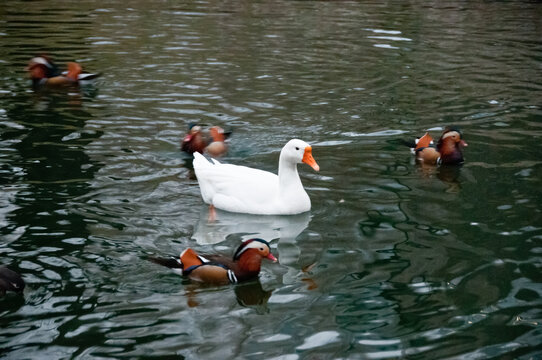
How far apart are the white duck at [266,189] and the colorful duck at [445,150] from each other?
2.25 m

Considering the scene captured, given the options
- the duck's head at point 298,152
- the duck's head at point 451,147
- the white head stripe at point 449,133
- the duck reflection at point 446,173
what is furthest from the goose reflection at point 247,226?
the white head stripe at point 449,133

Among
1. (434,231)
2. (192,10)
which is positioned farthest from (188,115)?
(192,10)

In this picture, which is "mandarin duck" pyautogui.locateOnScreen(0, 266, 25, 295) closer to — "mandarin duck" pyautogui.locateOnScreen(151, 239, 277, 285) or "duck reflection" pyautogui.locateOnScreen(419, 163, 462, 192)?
"mandarin duck" pyautogui.locateOnScreen(151, 239, 277, 285)

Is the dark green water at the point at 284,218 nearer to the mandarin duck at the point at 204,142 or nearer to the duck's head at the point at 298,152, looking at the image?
the mandarin duck at the point at 204,142

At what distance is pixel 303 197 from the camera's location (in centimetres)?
852

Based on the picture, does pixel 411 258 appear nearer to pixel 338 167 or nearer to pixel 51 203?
pixel 338 167

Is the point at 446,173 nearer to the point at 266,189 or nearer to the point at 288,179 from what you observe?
the point at 288,179

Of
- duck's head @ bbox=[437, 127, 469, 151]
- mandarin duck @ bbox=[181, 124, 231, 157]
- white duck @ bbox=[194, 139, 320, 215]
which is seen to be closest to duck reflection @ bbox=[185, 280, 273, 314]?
white duck @ bbox=[194, 139, 320, 215]

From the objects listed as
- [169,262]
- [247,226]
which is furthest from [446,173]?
[169,262]

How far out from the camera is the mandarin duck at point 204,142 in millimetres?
10359

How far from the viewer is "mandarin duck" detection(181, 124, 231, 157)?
34.0ft

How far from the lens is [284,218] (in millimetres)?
8586

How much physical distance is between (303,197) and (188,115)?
436 centimetres

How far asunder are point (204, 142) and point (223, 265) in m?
3.82
